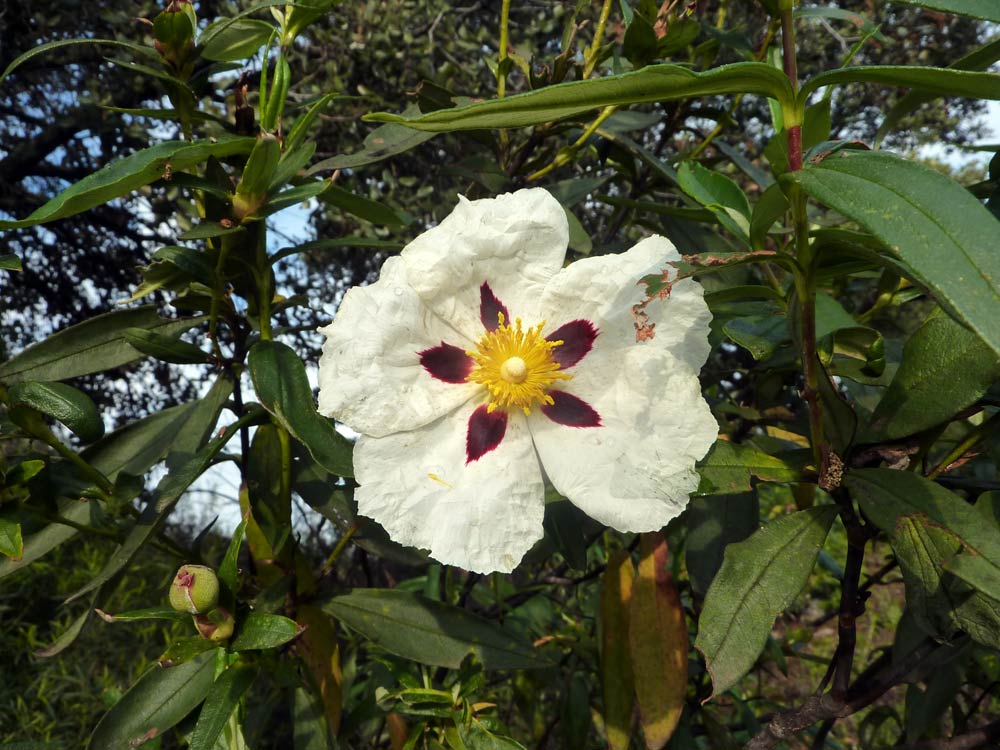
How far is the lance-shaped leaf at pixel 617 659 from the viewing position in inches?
50.8

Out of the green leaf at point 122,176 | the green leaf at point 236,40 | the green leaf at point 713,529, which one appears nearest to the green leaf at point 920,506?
the green leaf at point 713,529

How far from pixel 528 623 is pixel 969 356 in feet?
4.85

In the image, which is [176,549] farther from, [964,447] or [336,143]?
[336,143]

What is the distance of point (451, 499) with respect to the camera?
38.8 inches

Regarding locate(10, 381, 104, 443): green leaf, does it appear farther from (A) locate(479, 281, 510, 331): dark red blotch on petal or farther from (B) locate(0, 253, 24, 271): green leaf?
(A) locate(479, 281, 510, 331): dark red blotch on petal

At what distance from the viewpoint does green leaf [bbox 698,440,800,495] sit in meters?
1.00

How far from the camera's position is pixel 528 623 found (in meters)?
2.12

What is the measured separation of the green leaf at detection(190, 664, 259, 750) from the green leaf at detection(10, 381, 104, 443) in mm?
421

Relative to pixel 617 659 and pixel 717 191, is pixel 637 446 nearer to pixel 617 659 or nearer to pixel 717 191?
pixel 717 191

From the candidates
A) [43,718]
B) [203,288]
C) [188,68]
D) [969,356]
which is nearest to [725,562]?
[969,356]

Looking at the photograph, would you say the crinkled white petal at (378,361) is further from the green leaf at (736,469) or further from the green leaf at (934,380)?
the green leaf at (934,380)

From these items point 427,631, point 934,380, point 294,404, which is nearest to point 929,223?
point 934,380

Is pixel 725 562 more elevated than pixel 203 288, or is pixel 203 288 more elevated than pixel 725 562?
pixel 203 288

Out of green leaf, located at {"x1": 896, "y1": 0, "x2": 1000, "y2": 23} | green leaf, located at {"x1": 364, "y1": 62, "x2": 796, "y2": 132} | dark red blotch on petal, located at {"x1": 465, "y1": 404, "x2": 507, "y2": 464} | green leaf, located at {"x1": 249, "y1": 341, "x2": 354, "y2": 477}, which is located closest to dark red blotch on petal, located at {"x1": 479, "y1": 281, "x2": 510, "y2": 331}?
dark red blotch on petal, located at {"x1": 465, "y1": 404, "x2": 507, "y2": 464}
